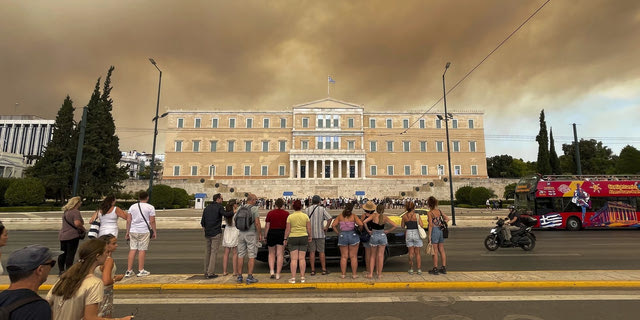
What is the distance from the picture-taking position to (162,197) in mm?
32969

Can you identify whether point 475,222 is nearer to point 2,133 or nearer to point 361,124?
point 361,124

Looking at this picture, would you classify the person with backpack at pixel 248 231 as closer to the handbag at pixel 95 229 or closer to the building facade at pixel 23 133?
the handbag at pixel 95 229

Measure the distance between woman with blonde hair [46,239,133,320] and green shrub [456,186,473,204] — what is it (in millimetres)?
41936

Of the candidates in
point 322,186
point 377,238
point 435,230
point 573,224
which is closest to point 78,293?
point 377,238

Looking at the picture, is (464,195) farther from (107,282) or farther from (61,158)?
(61,158)

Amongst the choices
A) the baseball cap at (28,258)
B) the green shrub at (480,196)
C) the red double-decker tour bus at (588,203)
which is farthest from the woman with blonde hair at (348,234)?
the green shrub at (480,196)

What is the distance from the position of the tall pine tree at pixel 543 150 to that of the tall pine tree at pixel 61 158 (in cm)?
6043

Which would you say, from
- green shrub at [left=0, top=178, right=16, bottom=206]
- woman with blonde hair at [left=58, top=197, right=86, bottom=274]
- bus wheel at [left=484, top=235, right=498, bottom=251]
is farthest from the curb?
green shrub at [left=0, top=178, right=16, bottom=206]

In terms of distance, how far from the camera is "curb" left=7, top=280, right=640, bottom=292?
235 inches

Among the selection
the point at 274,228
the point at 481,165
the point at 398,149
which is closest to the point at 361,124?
the point at 398,149

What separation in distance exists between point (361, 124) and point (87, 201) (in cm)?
4603

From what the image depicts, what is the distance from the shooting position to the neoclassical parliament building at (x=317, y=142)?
Answer: 201 ft

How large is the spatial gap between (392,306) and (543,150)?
51.4 metres

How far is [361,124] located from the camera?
6253 cm
